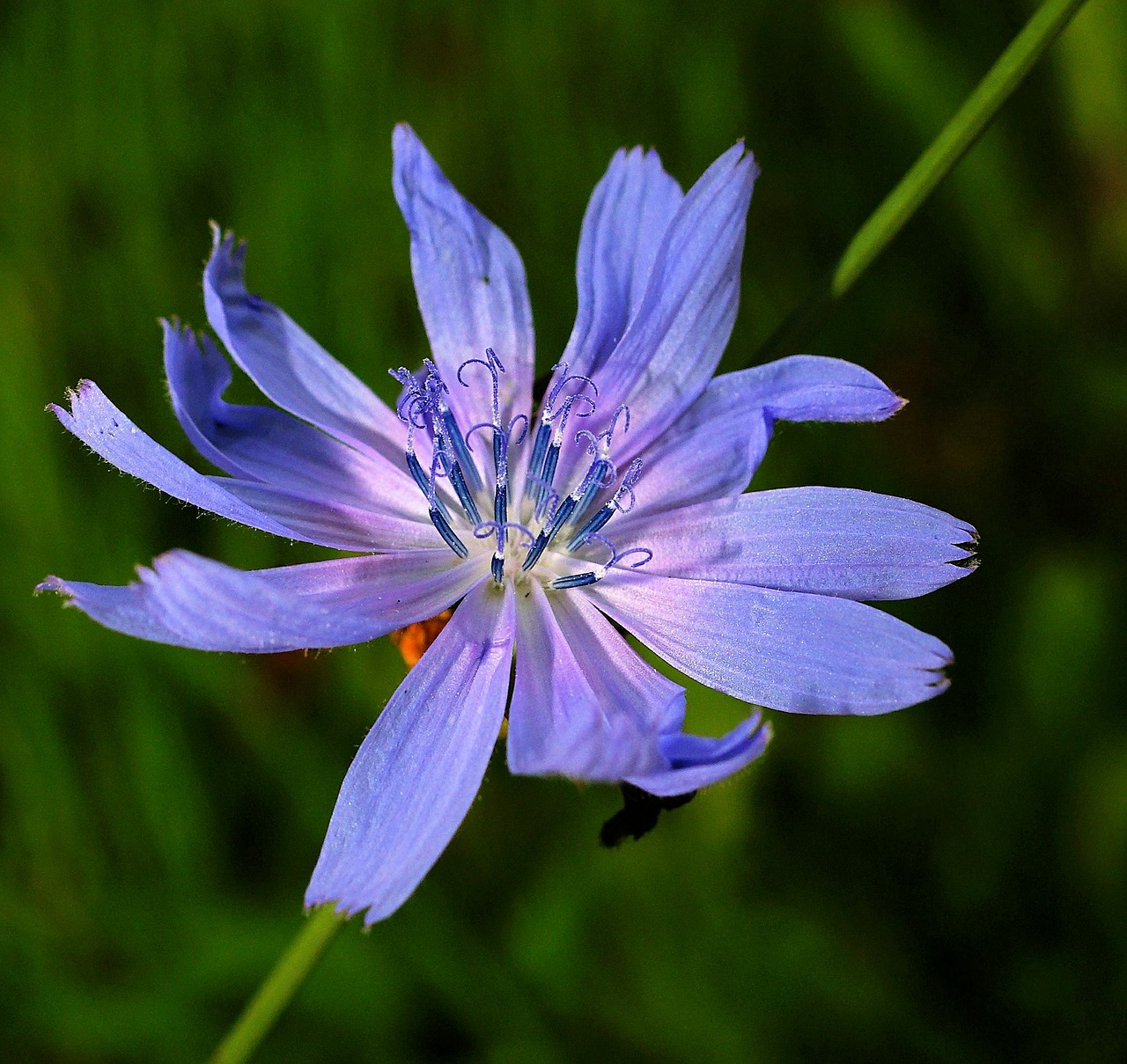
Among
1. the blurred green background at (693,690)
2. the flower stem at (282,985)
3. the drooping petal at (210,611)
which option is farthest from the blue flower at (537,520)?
the blurred green background at (693,690)

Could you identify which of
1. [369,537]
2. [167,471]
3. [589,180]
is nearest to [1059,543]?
[589,180]

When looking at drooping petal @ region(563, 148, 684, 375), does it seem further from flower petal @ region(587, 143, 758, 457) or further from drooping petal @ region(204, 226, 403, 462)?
drooping petal @ region(204, 226, 403, 462)

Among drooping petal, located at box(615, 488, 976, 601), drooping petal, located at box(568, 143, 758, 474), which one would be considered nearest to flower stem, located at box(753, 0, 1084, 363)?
drooping petal, located at box(568, 143, 758, 474)

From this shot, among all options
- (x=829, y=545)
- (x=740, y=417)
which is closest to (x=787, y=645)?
(x=829, y=545)

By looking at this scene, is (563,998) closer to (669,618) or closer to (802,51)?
(669,618)

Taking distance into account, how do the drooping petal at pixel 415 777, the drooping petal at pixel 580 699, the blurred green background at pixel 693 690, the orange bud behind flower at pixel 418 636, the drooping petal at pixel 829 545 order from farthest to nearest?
the blurred green background at pixel 693 690 → the orange bud behind flower at pixel 418 636 → the drooping petal at pixel 829 545 → the drooping petal at pixel 415 777 → the drooping petal at pixel 580 699

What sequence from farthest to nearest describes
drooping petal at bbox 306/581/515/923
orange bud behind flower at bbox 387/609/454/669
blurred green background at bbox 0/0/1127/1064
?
blurred green background at bbox 0/0/1127/1064 < orange bud behind flower at bbox 387/609/454/669 < drooping petal at bbox 306/581/515/923

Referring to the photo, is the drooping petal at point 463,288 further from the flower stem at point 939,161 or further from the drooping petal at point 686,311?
the flower stem at point 939,161
